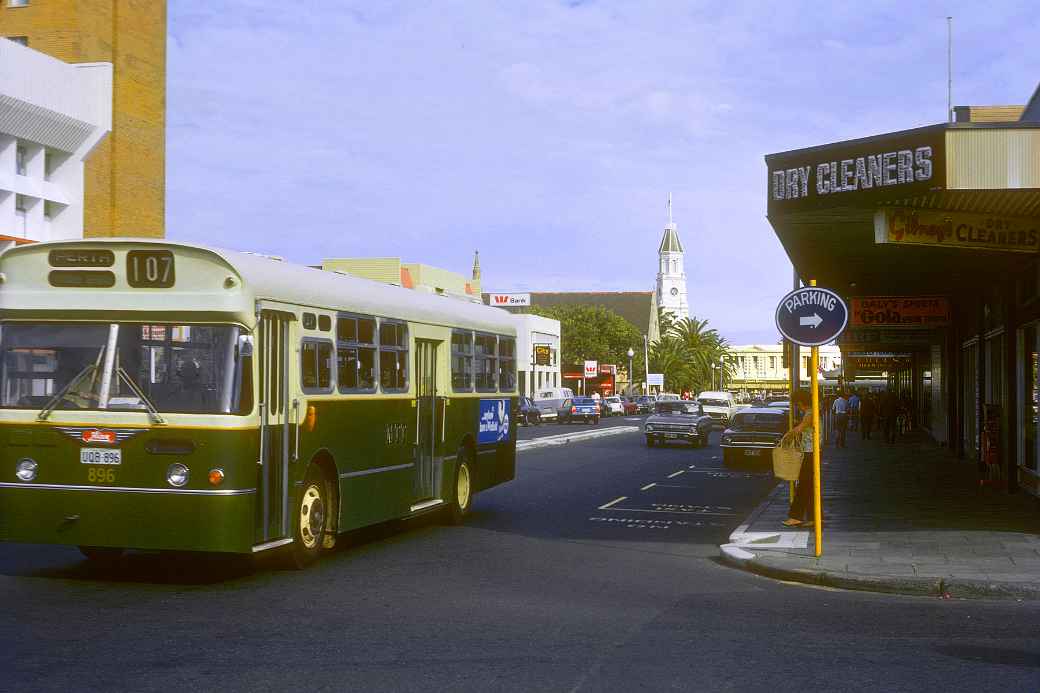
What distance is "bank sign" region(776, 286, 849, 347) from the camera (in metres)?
13.0

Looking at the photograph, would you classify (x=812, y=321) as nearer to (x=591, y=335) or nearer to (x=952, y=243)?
(x=952, y=243)

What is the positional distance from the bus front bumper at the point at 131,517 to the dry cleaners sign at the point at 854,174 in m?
7.43

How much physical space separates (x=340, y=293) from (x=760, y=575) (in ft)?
16.2

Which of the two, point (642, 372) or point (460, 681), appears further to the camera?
point (642, 372)

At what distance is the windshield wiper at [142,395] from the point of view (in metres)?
10.4

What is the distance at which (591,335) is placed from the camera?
119 meters

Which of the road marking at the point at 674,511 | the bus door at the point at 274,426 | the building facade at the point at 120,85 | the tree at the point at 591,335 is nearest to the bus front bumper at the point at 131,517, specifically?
the bus door at the point at 274,426

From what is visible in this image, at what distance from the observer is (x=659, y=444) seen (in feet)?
141

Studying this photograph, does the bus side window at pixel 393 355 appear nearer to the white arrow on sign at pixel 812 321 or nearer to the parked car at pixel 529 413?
the white arrow on sign at pixel 812 321

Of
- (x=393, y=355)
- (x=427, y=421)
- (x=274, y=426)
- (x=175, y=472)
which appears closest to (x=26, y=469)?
(x=175, y=472)

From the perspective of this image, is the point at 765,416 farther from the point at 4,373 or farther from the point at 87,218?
the point at 87,218

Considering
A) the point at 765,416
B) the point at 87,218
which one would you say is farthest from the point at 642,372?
the point at 765,416

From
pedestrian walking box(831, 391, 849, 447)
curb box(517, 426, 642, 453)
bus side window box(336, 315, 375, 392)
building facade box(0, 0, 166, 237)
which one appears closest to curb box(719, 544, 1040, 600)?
bus side window box(336, 315, 375, 392)

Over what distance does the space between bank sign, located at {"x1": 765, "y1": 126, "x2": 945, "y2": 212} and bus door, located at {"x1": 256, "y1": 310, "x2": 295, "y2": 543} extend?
21.2 feet
